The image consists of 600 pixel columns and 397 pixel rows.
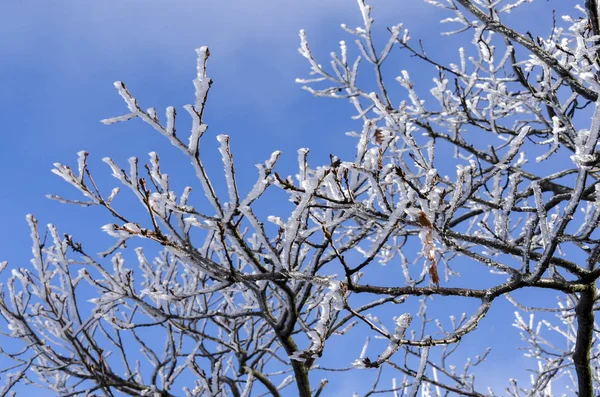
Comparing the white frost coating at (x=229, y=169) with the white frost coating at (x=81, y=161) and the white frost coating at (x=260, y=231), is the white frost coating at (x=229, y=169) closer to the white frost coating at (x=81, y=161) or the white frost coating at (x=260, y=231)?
the white frost coating at (x=260, y=231)

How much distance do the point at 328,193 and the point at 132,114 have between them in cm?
98

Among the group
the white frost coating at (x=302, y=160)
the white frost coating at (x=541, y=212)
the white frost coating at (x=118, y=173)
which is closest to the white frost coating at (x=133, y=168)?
the white frost coating at (x=118, y=173)

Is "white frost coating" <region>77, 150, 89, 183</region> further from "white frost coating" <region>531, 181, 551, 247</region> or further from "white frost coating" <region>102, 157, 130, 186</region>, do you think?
"white frost coating" <region>531, 181, 551, 247</region>

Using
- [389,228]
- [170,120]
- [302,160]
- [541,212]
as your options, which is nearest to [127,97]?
[170,120]

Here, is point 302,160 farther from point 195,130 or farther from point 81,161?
point 81,161

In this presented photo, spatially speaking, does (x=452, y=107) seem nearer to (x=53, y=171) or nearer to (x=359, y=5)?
(x=359, y=5)

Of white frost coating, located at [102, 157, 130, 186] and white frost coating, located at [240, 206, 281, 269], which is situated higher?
white frost coating, located at [102, 157, 130, 186]

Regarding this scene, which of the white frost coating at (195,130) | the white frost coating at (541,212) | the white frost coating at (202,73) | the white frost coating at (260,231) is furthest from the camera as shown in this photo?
the white frost coating at (541,212)

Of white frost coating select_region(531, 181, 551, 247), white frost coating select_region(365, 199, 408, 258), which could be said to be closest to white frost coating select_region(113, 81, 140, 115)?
white frost coating select_region(365, 199, 408, 258)

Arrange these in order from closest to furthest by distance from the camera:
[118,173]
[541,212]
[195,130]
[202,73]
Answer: [202,73]
[195,130]
[118,173]
[541,212]

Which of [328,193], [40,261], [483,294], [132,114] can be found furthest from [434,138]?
[40,261]

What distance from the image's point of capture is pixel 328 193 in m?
2.40

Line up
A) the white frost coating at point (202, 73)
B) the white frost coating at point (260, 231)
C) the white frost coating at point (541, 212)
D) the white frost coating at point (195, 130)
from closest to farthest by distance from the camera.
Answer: the white frost coating at point (202, 73), the white frost coating at point (195, 130), the white frost coating at point (260, 231), the white frost coating at point (541, 212)

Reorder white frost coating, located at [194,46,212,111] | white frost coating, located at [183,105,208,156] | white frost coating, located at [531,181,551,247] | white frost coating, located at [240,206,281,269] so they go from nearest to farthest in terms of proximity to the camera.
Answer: white frost coating, located at [194,46,212,111] → white frost coating, located at [183,105,208,156] → white frost coating, located at [240,206,281,269] → white frost coating, located at [531,181,551,247]
